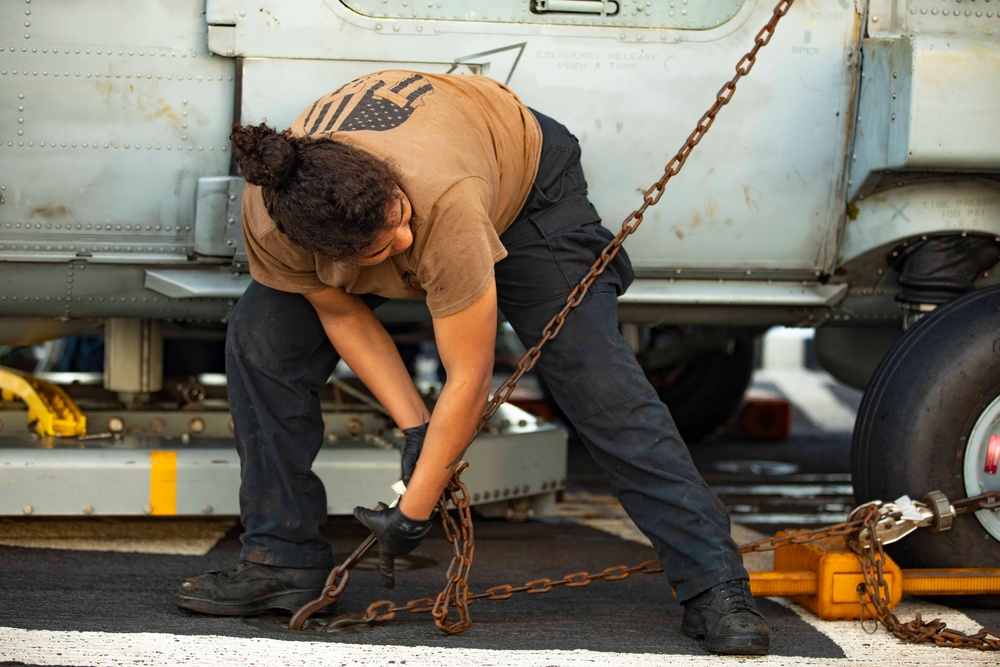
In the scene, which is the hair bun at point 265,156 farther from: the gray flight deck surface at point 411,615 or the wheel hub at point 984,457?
the wheel hub at point 984,457

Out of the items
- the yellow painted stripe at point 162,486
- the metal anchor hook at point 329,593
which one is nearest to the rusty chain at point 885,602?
the metal anchor hook at point 329,593

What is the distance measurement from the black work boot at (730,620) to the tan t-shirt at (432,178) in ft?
3.25

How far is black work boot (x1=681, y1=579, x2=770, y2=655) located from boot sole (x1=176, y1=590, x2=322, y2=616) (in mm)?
1005

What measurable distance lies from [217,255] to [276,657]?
1.23 metres

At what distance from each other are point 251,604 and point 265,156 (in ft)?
4.01

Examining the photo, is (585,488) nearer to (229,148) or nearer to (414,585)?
(414,585)

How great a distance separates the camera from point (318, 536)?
120 inches

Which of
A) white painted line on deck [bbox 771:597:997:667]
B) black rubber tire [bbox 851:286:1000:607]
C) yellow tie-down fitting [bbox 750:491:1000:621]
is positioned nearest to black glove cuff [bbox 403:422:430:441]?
yellow tie-down fitting [bbox 750:491:1000:621]

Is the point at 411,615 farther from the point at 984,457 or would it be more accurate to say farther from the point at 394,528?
the point at 984,457

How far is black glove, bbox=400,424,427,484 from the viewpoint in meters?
2.75

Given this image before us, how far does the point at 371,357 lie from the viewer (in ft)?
9.46

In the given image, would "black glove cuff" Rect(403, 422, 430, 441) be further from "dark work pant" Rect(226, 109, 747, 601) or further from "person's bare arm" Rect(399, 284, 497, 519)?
"dark work pant" Rect(226, 109, 747, 601)

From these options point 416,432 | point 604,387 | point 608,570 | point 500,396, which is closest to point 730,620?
point 608,570

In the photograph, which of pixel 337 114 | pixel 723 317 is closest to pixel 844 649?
pixel 723 317
